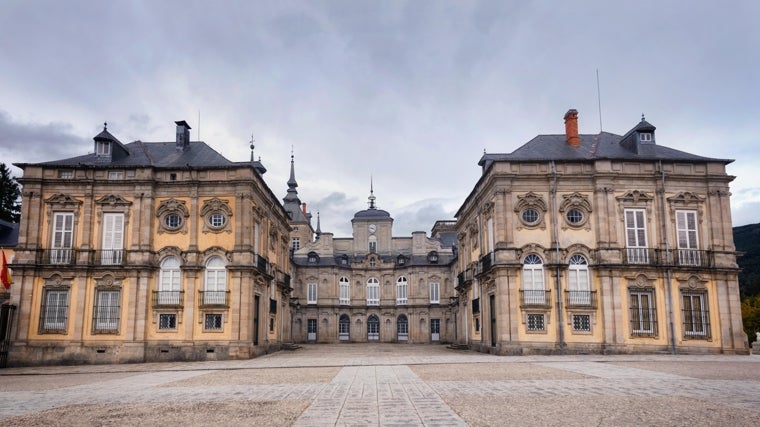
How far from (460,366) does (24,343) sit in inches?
795

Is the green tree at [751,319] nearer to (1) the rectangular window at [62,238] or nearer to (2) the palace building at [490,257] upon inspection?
(2) the palace building at [490,257]

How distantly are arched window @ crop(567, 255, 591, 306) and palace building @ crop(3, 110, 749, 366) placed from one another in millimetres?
63

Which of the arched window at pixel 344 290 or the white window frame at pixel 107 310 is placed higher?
the arched window at pixel 344 290

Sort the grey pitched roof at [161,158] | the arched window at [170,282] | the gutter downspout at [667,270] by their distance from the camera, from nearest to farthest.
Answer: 1. the gutter downspout at [667,270]
2. the arched window at [170,282]
3. the grey pitched roof at [161,158]

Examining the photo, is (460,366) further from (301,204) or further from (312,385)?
(301,204)

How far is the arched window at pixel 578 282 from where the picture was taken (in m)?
28.8

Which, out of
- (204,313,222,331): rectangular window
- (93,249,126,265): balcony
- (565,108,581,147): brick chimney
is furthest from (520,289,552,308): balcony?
(93,249,126,265): balcony

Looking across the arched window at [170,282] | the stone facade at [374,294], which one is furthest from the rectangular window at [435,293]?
the arched window at [170,282]

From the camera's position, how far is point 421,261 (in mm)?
59125

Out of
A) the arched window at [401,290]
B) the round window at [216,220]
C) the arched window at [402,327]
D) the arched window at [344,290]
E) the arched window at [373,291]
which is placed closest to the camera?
the round window at [216,220]

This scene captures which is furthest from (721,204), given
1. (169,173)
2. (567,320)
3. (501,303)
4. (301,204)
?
(301,204)

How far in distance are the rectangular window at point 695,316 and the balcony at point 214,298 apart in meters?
21.6

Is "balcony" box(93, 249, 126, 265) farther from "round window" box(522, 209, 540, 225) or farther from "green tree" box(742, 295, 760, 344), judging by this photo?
"green tree" box(742, 295, 760, 344)

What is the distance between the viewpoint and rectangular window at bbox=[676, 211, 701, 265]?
2922 centimetres
